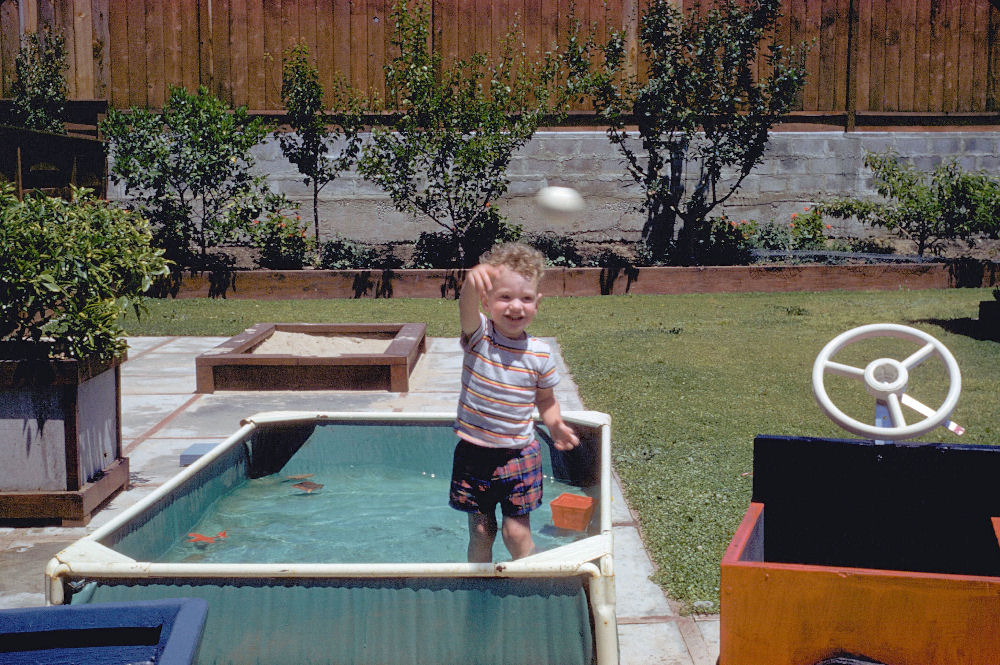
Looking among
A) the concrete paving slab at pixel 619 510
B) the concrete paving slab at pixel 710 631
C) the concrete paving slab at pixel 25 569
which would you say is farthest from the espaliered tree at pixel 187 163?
the concrete paving slab at pixel 710 631

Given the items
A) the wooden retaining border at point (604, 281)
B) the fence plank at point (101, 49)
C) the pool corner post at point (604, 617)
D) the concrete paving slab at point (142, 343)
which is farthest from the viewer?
the fence plank at point (101, 49)

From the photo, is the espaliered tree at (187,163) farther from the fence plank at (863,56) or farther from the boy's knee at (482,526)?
the boy's knee at (482,526)

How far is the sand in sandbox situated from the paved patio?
→ 53 cm

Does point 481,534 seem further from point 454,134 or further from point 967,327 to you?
point 454,134

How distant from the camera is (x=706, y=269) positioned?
13.4 meters

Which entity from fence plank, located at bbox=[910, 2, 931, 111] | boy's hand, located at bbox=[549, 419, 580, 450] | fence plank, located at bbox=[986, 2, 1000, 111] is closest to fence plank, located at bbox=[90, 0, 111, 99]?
fence plank, located at bbox=[910, 2, 931, 111]

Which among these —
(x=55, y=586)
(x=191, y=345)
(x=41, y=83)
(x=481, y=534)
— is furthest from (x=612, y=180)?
(x=55, y=586)

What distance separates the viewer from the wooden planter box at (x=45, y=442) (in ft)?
14.6

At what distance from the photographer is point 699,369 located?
26.2ft

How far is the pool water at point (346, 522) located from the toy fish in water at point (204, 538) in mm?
14

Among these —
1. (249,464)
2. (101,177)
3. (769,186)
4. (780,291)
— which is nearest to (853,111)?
(769,186)

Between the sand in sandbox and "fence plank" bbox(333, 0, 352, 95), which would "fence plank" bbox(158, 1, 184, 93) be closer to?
"fence plank" bbox(333, 0, 352, 95)

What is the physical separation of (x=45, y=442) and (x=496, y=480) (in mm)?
2331

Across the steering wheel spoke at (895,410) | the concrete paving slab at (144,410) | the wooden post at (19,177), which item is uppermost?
the wooden post at (19,177)
